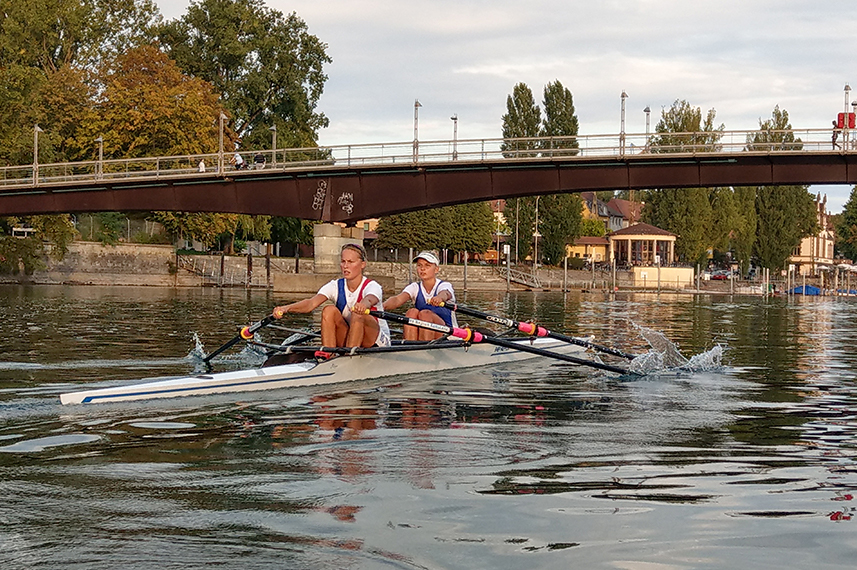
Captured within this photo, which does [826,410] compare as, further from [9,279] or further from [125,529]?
[9,279]

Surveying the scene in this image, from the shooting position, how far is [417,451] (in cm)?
936

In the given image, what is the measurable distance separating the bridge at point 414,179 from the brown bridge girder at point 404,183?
5 cm

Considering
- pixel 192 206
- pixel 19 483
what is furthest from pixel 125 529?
pixel 192 206

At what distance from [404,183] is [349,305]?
3726cm

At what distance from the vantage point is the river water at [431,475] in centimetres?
614

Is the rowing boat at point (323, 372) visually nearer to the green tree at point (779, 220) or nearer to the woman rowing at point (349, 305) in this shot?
the woman rowing at point (349, 305)

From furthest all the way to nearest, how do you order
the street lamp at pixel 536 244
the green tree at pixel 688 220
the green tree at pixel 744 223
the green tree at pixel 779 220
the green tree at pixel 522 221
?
the green tree at pixel 779 220
the green tree at pixel 744 223
the green tree at pixel 688 220
the street lamp at pixel 536 244
the green tree at pixel 522 221

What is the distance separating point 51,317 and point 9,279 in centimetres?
3852

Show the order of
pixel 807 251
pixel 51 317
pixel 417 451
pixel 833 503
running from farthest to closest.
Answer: pixel 807 251 < pixel 51 317 < pixel 417 451 < pixel 833 503

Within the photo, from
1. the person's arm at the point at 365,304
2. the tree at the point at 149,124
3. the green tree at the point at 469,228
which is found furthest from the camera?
the green tree at the point at 469,228

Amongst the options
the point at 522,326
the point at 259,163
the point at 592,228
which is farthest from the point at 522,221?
the point at 522,326

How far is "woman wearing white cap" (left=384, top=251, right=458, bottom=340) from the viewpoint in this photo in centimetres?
1572

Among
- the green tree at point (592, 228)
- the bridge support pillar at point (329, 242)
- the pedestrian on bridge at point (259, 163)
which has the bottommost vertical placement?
the bridge support pillar at point (329, 242)

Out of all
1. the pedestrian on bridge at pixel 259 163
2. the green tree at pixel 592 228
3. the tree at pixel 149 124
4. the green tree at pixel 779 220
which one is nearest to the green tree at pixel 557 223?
the green tree at pixel 779 220
